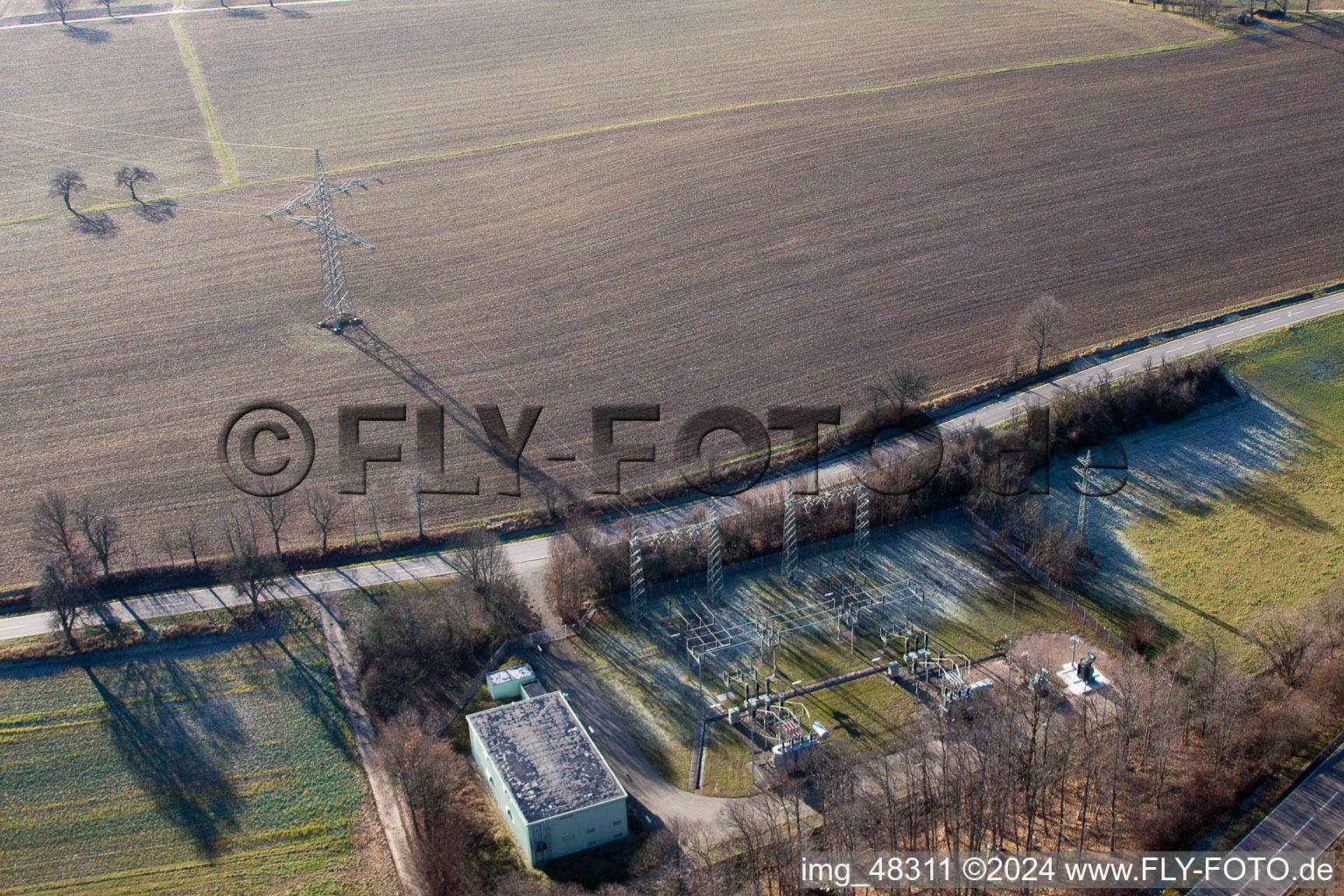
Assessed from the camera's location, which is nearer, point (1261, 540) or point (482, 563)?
point (482, 563)

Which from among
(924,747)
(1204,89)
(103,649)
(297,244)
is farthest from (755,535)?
(1204,89)

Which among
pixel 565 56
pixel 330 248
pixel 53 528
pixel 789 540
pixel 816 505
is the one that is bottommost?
pixel 789 540

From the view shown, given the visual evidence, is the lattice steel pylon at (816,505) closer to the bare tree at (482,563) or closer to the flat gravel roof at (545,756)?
the bare tree at (482,563)

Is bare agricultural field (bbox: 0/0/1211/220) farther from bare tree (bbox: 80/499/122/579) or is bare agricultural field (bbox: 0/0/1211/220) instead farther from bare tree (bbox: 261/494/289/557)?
bare tree (bbox: 261/494/289/557)

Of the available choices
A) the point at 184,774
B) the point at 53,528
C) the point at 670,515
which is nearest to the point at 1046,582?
the point at 670,515

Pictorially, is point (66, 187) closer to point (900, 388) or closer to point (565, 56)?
point (565, 56)
